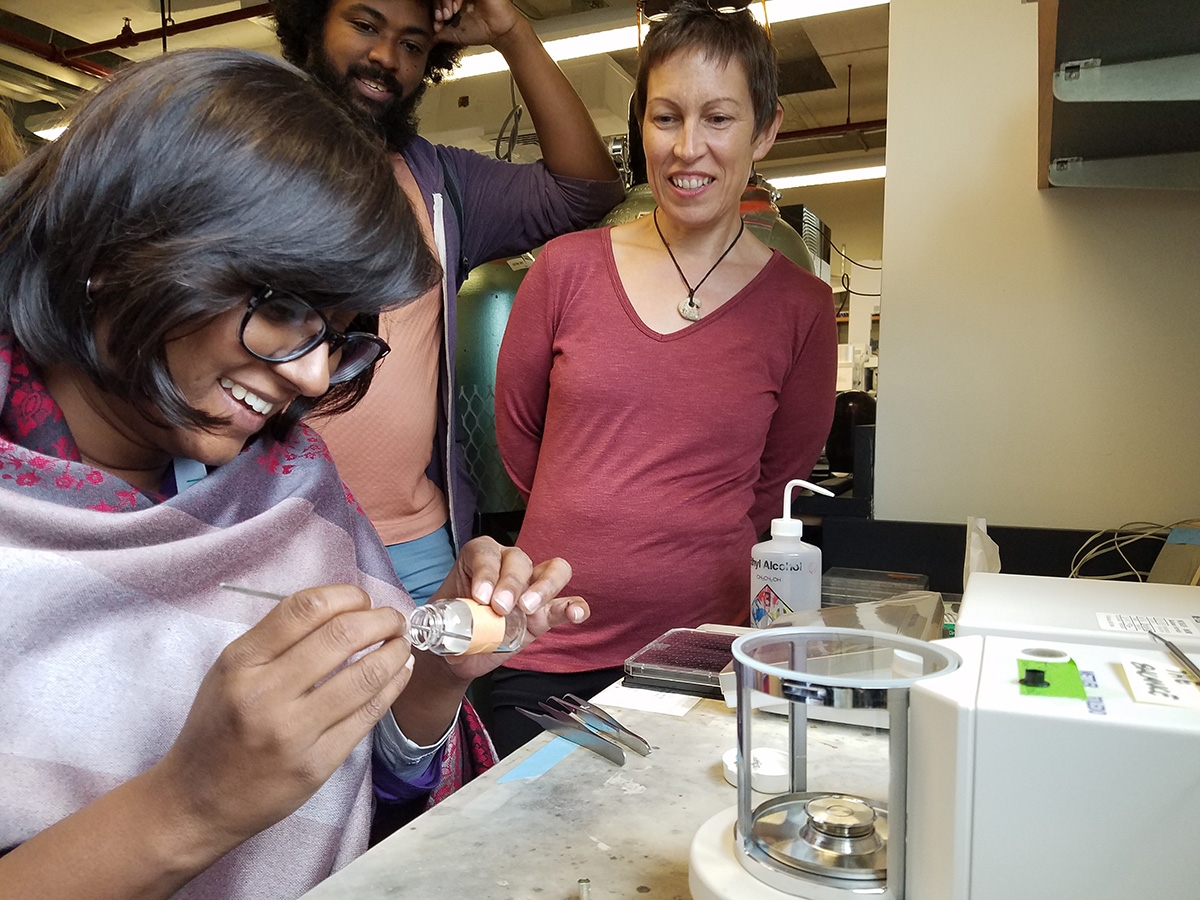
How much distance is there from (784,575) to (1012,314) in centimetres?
86

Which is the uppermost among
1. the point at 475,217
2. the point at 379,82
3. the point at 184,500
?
the point at 379,82

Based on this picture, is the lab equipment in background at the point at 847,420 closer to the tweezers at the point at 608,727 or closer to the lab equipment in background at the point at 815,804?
the tweezers at the point at 608,727

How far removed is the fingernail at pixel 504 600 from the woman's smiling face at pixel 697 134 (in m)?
0.80

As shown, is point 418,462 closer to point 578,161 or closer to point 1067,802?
point 578,161

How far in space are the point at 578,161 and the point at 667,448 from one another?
65cm

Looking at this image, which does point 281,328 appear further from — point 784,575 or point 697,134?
point 697,134

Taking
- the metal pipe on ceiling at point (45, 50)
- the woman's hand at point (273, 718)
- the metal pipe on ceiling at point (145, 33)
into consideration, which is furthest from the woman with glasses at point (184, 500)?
the metal pipe on ceiling at point (45, 50)

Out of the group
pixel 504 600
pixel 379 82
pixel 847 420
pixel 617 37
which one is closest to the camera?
pixel 504 600

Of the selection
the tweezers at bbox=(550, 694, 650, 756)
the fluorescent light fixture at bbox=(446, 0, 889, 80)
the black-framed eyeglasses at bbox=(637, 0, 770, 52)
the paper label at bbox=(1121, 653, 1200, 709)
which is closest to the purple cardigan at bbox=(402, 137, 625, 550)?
the black-framed eyeglasses at bbox=(637, 0, 770, 52)

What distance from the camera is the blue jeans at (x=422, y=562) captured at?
4.72 ft

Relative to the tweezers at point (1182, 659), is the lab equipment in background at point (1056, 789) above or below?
below

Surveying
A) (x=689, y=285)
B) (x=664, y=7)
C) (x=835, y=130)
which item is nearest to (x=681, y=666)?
(x=689, y=285)

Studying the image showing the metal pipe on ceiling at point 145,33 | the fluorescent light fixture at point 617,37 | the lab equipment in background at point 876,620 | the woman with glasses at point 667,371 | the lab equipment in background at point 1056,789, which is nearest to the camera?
the lab equipment in background at point 1056,789

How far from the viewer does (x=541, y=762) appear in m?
0.85
